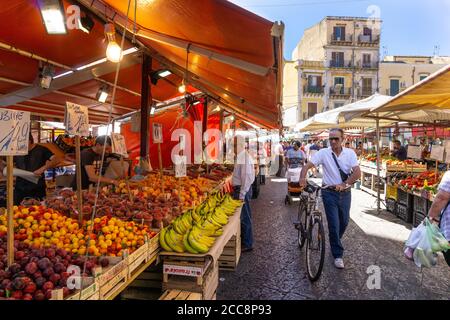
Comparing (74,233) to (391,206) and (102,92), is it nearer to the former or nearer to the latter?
(102,92)

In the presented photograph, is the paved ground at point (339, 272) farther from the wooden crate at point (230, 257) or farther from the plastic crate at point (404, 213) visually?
the plastic crate at point (404, 213)

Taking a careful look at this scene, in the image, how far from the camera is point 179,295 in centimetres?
299

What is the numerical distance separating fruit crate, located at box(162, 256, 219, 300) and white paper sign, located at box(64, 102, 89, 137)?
1.45m

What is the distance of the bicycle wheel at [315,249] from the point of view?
14.6 feet

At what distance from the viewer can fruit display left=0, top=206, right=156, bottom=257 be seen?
2.90m

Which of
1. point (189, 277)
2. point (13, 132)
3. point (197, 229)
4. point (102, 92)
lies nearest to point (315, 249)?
point (197, 229)

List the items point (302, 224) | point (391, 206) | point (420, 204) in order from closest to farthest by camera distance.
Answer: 1. point (302, 224)
2. point (420, 204)
3. point (391, 206)

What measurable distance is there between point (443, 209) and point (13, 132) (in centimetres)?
360

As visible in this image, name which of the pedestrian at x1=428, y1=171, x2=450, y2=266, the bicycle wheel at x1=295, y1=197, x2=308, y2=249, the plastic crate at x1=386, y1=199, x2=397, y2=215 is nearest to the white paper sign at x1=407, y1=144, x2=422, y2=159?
the plastic crate at x1=386, y1=199, x2=397, y2=215

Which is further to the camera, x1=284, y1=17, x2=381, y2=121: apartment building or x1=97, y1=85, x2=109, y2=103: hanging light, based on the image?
x1=284, y1=17, x2=381, y2=121: apartment building

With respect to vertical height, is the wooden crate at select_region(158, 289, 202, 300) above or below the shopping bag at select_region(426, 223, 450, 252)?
below

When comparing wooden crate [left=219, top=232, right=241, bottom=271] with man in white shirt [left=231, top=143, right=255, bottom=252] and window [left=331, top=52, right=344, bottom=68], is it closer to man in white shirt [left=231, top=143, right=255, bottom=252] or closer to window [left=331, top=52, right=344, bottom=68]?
man in white shirt [left=231, top=143, right=255, bottom=252]
